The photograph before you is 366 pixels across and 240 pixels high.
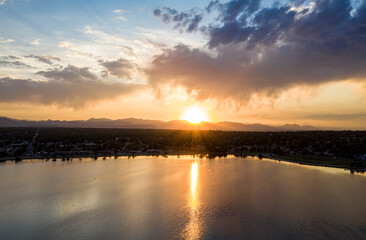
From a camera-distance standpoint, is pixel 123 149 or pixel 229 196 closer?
pixel 229 196

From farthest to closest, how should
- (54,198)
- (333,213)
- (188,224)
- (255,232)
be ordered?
(54,198)
(333,213)
(188,224)
(255,232)

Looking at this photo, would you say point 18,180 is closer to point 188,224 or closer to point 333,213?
point 188,224

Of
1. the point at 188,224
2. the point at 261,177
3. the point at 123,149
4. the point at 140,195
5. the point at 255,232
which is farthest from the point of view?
the point at 123,149

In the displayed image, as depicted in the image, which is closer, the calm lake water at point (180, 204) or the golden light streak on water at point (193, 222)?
the golden light streak on water at point (193, 222)

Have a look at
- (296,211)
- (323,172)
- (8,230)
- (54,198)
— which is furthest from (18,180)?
(323,172)

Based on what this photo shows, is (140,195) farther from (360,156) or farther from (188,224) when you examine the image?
(360,156)

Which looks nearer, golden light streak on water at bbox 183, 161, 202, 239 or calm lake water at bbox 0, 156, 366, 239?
golden light streak on water at bbox 183, 161, 202, 239

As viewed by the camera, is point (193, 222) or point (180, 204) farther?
point (180, 204)
